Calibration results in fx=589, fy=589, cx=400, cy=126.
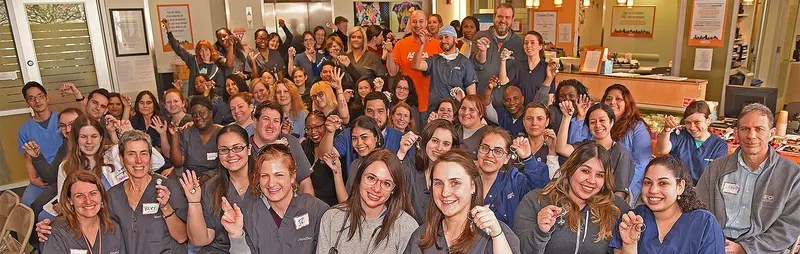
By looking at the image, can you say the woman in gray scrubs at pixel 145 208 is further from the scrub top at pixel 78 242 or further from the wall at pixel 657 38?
the wall at pixel 657 38

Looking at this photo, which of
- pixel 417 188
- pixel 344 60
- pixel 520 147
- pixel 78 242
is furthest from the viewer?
pixel 344 60

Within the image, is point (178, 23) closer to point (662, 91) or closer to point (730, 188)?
point (662, 91)

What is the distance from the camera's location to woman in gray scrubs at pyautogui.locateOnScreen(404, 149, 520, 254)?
263 centimetres

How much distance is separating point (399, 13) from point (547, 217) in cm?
895

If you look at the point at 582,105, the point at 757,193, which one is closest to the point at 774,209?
the point at 757,193

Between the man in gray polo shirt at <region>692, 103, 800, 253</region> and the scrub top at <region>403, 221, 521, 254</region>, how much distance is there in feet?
5.47

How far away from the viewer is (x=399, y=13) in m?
11.4

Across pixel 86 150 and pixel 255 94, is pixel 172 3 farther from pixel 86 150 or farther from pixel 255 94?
pixel 86 150

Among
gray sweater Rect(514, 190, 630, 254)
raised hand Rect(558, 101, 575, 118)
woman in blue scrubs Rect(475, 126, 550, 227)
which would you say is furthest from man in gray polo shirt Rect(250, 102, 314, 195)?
raised hand Rect(558, 101, 575, 118)

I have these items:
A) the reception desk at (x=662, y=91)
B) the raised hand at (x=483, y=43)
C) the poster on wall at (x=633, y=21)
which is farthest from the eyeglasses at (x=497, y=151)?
the poster on wall at (x=633, y=21)

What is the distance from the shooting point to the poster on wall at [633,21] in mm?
13227

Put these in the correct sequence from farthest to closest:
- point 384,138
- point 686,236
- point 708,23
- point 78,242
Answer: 1. point 708,23
2. point 384,138
3. point 78,242
4. point 686,236

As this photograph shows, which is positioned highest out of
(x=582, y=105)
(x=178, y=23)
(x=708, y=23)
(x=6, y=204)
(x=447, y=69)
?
(x=178, y=23)

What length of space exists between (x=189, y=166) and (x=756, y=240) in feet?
13.8
